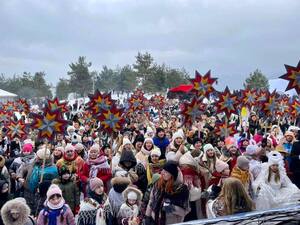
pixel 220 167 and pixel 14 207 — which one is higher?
pixel 220 167

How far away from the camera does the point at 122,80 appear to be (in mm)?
80938

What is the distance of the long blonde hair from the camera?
439cm

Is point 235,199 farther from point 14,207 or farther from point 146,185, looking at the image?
point 146,185

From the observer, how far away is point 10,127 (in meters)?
14.0

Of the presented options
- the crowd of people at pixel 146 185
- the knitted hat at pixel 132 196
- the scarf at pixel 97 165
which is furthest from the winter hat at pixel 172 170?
the scarf at pixel 97 165

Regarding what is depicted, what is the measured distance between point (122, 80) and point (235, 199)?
7699cm

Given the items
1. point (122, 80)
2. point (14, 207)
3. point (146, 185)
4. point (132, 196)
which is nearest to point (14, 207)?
point (14, 207)

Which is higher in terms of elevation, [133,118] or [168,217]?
[133,118]

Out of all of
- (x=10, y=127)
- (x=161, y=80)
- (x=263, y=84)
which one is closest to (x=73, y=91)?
(x=161, y=80)

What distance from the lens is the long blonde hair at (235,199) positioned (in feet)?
14.4

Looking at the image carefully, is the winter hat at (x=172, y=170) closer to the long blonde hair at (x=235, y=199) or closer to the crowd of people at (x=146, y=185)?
the crowd of people at (x=146, y=185)

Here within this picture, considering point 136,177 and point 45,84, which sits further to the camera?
point 45,84

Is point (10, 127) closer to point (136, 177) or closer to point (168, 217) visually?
point (136, 177)

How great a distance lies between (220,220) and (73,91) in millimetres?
70833
